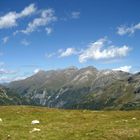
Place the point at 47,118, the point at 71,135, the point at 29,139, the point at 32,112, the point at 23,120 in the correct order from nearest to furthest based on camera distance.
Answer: the point at 29,139 < the point at 71,135 < the point at 23,120 < the point at 47,118 < the point at 32,112

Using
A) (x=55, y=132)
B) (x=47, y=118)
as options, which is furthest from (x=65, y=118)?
(x=55, y=132)

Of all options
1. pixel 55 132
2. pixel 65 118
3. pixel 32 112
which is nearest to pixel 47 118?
pixel 65 118

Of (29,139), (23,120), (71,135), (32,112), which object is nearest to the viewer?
(29,139)

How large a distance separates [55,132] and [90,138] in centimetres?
520

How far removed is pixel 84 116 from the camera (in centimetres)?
5231

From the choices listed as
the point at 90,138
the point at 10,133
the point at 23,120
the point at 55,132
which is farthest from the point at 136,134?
the point at 23,120

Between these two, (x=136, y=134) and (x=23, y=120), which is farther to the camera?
(x=23, y=120)

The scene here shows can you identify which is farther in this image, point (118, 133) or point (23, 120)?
point (23, 120)

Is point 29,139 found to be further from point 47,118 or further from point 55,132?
point 47,118

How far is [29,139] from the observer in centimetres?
2980

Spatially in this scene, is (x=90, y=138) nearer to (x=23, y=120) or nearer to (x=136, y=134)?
(x=136, y=134)

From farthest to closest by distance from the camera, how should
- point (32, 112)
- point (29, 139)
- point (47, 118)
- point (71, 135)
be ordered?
point (32, 112) < point (47, 118) < point (71, 135) < point (29, 139)

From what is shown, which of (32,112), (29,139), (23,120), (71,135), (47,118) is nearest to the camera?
(29,139)

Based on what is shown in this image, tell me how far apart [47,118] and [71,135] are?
17926 millimetres
